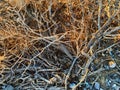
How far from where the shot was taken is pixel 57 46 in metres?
2.01

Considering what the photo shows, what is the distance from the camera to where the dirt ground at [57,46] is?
77.0 inches

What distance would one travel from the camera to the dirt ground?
6.42 ft

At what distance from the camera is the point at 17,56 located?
1.97 meters

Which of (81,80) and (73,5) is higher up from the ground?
(73,5)

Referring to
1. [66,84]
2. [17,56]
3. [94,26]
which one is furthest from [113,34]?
[17,56]

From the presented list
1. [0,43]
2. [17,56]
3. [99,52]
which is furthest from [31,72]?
[99,52]

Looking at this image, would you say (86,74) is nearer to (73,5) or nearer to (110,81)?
(110,81)

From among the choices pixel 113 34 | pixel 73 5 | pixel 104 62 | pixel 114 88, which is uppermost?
pixel 73 5

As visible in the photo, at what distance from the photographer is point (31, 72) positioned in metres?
2.03

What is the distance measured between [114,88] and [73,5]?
570mm

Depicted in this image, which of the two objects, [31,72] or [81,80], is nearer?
[81,80]

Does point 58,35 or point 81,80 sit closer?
point 81,80

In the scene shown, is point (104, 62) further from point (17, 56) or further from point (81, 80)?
point (17, 56)

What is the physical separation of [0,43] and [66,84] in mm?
493
